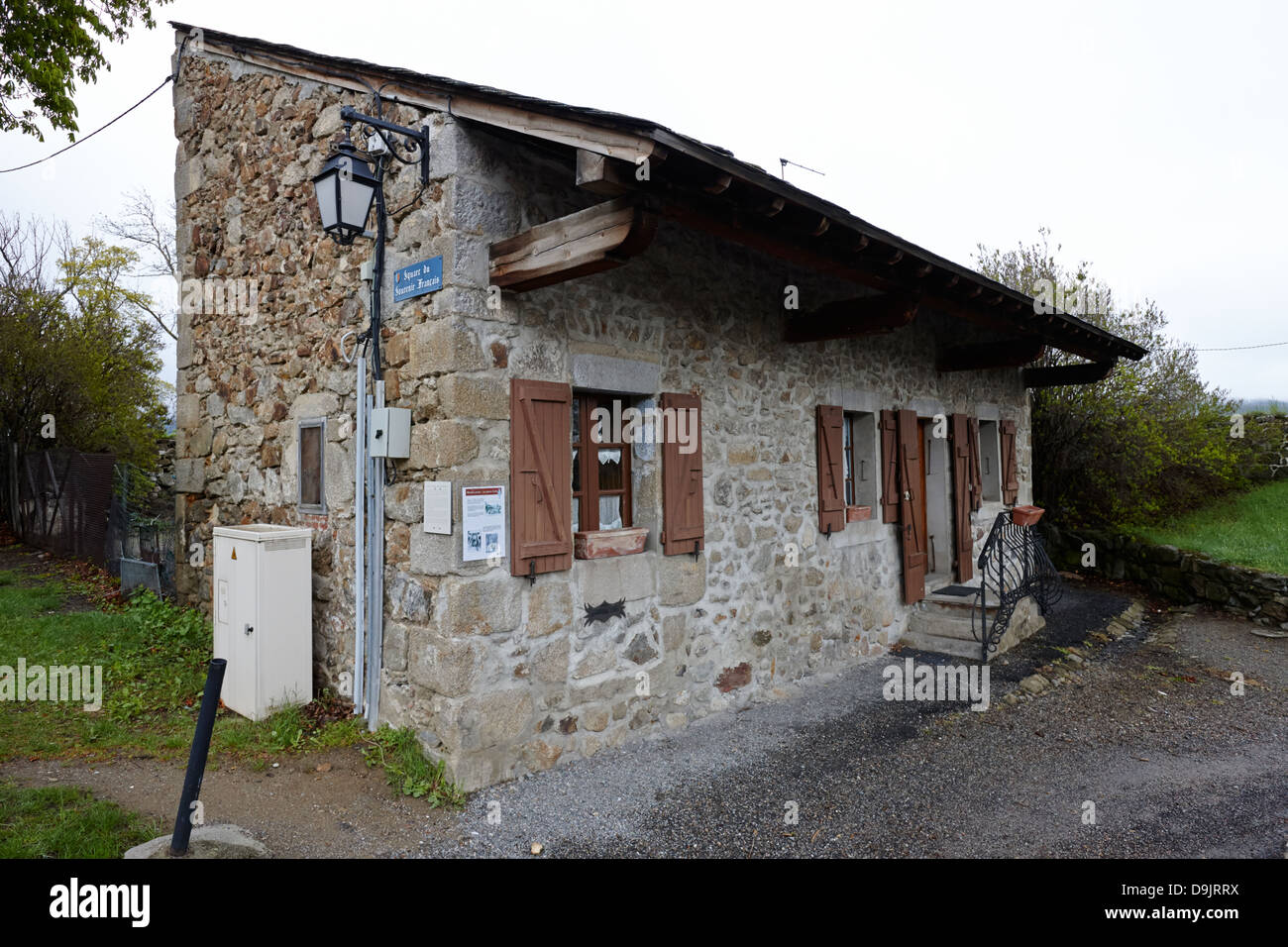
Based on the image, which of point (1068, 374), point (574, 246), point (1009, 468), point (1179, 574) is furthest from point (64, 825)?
point (1179, 574)

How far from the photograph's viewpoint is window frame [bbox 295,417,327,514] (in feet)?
15.8

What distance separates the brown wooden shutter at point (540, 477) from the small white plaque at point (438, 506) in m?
0.34

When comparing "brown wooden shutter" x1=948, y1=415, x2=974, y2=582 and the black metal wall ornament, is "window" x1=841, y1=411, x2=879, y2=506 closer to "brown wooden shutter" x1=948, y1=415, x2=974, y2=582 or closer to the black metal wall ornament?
"brown wooden shutter" x1=948, y1=415, x2=974, y2=582

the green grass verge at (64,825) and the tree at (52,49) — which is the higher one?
the tree at (52,49)

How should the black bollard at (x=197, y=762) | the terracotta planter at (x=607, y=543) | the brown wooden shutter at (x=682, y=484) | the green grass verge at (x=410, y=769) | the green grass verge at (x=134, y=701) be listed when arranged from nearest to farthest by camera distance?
1. the black bollard at (x=197, y=762)
2. the green grass verge at (x=410, y=769)
3. the green grass verge at (x=134, y=701)
4. the terracotta planter at (x=607, y=543)
5. the brown wooden shutter at (x=682, y=484)

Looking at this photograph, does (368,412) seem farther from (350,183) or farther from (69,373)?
(69,373)

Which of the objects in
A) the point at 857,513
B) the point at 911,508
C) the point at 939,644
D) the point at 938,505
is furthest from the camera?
the point at 938,505

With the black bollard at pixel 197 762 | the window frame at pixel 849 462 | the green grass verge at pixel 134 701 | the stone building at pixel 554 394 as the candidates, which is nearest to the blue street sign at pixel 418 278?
the stone building at pixel 554 394

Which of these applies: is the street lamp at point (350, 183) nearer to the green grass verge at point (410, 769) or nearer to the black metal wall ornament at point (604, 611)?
the black metal wall ornament at point (604, 611)

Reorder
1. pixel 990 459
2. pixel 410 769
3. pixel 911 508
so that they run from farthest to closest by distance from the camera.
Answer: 1. pixel 990 459
2. pixel 911 508
3. pixel 410 769

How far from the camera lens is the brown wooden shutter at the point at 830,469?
20.2ft

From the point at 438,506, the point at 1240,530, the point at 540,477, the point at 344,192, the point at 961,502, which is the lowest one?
the point at 1240,530

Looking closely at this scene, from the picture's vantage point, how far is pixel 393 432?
4.11m

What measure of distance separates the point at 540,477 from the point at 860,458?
3.85 metres
